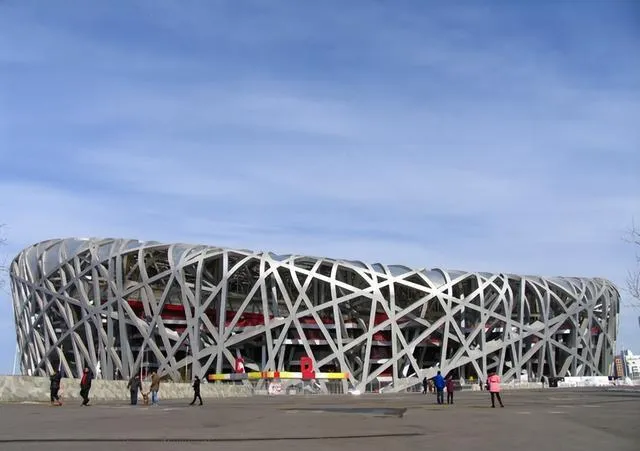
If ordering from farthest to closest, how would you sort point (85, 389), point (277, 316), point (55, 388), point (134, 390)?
point (277, 316), point (134, 390), point (85, 389), point (55, 388)

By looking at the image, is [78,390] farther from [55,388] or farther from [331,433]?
[331,433]

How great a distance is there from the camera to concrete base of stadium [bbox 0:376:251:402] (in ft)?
107

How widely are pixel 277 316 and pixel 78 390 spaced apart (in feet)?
109

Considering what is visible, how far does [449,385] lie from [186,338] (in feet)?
131

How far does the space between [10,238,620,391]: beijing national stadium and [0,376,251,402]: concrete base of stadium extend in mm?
18125

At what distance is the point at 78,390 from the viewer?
1448 inches

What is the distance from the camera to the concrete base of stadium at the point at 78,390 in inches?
1282

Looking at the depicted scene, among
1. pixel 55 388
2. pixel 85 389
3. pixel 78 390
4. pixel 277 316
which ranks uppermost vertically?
pixel 277 316

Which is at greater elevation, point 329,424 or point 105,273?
point 105,273

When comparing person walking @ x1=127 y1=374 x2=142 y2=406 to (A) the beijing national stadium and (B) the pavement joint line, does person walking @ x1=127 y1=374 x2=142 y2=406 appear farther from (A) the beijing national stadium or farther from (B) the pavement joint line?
(A) the beijing national stadium

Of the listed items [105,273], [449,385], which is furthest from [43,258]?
[449,385]

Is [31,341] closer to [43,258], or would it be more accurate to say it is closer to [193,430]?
[43,258]

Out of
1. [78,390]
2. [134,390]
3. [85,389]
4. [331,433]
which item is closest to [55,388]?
[85,389]

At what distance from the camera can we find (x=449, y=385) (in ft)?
101
